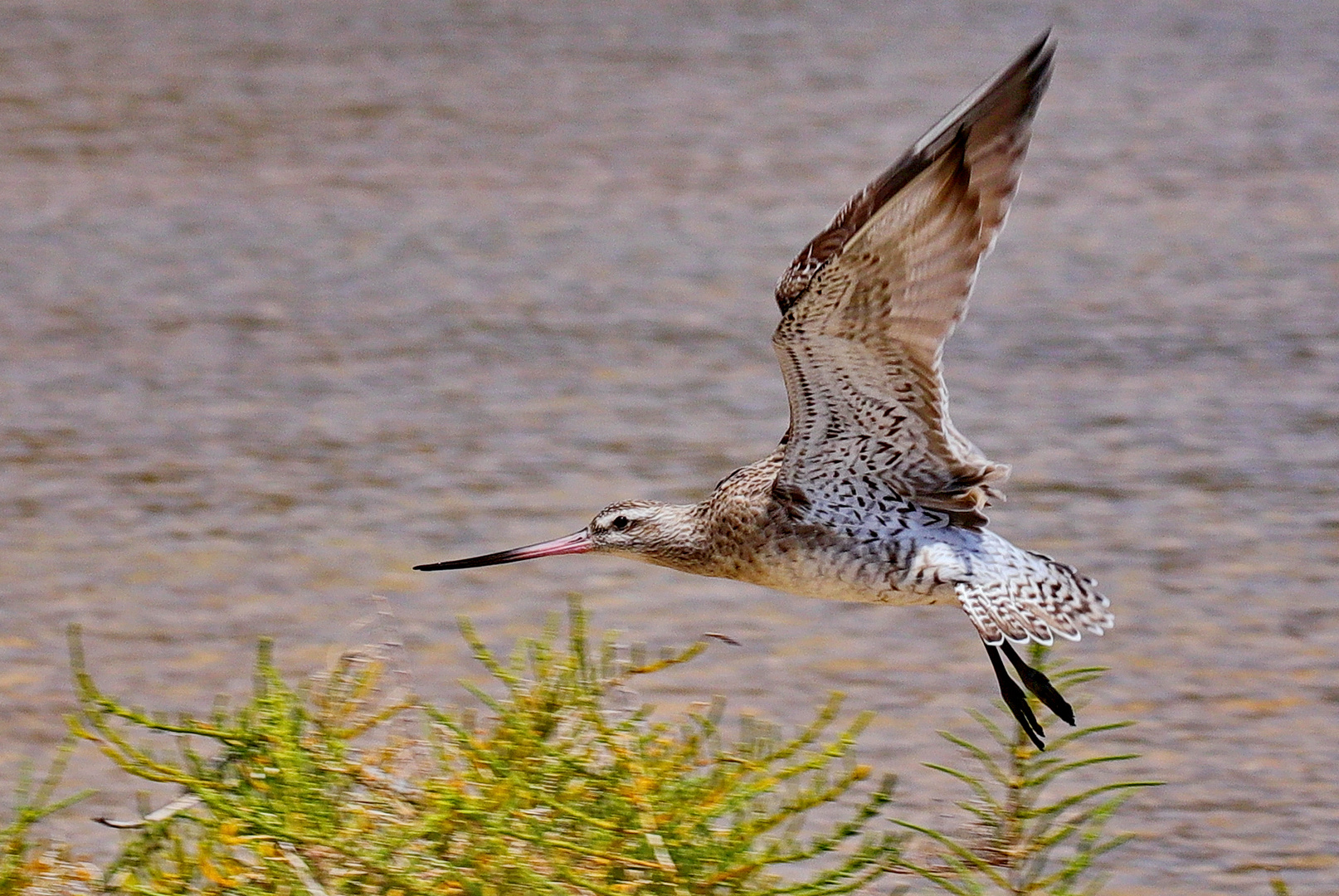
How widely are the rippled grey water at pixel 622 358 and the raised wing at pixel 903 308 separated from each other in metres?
1.01

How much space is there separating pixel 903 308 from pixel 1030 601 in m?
0.65

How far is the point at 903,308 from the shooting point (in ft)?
14.6

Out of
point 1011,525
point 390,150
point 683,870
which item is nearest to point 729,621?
point 1011,525

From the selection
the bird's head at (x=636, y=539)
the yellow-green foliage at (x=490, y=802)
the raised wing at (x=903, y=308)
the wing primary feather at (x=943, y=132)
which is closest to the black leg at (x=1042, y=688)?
the raised wing at (x=903, y=308)

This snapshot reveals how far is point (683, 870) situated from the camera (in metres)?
3.43

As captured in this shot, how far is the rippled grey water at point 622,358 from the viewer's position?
623cm

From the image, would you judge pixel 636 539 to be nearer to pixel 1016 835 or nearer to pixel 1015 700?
pixel 1015 700

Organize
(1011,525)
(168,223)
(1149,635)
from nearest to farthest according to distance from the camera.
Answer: (1149,635)
(1011,525)
(168,223)

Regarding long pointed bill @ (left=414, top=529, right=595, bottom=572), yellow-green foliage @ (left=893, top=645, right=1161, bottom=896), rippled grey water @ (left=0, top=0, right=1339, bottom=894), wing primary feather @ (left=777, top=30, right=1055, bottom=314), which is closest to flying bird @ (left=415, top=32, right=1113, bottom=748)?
wing primary feather @ (left=777, top=30, right=1055, bottom=314)

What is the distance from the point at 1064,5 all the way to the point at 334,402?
37.0 ft

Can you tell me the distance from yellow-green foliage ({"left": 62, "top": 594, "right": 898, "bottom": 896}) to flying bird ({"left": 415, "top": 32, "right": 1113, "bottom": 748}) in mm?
782

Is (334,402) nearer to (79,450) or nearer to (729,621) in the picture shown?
(79,450)

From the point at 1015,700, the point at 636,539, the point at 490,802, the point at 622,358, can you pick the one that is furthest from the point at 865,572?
the point at 622,358

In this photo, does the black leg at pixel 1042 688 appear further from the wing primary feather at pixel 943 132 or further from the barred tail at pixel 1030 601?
the wing primary feather at pixel 943 132
